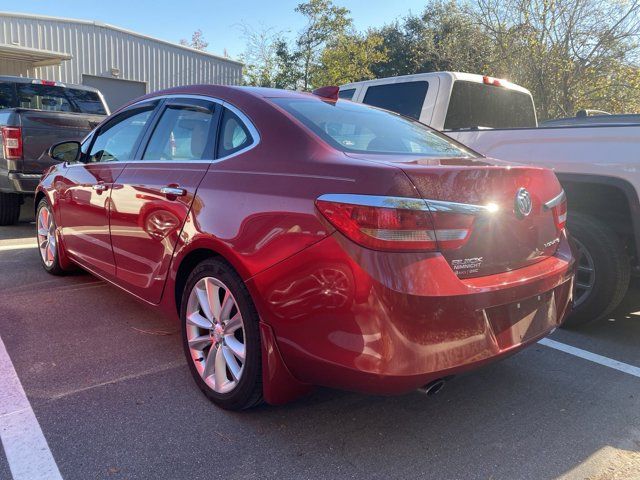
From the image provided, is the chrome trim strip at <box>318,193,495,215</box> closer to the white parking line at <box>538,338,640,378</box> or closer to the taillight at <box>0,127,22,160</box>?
the white parking line at <box>538,338,640,378</box>

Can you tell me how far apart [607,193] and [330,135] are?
7.80 feet

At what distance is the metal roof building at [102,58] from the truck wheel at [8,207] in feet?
33.4

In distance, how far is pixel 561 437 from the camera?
2602 millimetres

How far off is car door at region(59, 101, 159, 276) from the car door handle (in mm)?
752

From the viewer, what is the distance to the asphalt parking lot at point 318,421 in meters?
2.32

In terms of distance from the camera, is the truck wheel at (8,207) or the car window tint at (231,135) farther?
the truck wheel at (8,207)

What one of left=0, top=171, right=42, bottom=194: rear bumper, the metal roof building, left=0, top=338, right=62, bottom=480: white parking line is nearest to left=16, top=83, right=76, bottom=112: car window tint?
left=0, top=171, right=42, bottom=194: rear bumper

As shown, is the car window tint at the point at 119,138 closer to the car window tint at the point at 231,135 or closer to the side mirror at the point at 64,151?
the side mirror at the point at 64,151

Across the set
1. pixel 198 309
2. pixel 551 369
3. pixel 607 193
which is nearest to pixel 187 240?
pixel 198 309

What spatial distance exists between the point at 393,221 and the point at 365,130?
1.07m

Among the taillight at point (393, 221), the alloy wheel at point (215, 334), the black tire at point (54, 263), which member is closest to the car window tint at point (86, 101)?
the black tire at point (54, 263)

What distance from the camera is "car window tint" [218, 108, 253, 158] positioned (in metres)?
2.78

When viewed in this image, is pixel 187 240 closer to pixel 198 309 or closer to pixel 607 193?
pixel 198 309

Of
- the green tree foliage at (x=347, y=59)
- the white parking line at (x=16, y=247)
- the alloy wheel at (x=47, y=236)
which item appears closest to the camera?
the alloy wheel at (x=47, y=236)
